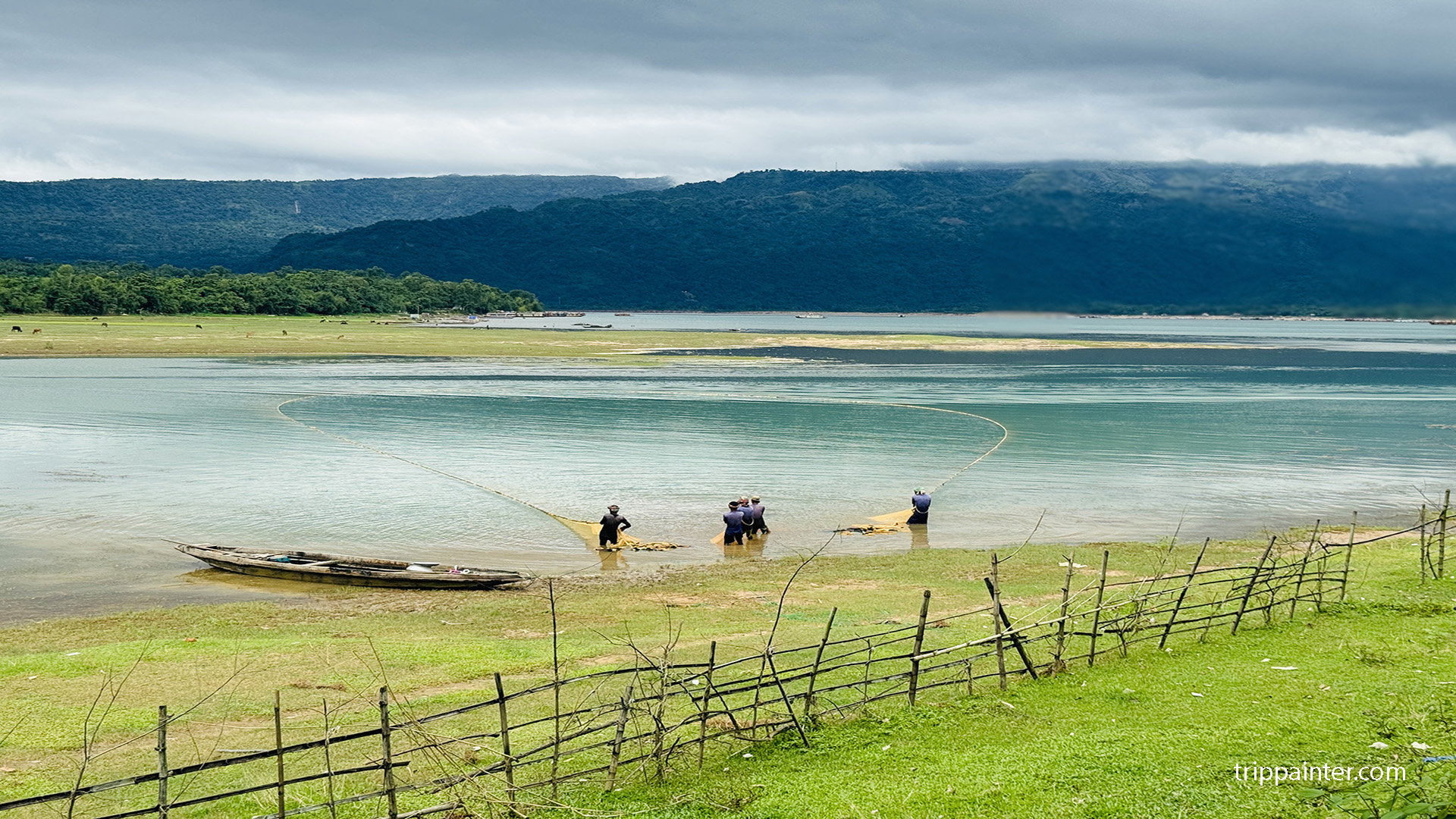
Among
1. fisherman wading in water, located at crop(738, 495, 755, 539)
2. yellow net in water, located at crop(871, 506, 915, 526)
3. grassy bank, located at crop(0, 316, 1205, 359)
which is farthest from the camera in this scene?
grassy bank, located at crop(0, 316, 1205, 359)

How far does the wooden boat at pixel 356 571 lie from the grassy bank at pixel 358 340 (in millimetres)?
93985

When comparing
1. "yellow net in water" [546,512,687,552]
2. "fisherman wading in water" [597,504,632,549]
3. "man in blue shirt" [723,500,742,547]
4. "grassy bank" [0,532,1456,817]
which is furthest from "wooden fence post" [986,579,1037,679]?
"yellow net in water" [546,512,687,552]

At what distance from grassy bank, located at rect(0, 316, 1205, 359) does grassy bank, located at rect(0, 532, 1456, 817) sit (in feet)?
325

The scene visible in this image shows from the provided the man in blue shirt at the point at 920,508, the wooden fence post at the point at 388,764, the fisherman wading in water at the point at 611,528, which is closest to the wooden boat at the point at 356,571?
the fisherman wading in water at the point at 611,528

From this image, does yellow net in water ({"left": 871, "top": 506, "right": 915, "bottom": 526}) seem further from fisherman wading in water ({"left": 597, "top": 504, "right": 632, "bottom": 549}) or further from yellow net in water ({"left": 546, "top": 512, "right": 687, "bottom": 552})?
fisherman wading in water ({"left": 597, "top": 504, "right": 632, "bottom": 549})

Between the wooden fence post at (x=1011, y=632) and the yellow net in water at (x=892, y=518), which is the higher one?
the wooden fence post at (x=1011, y=632)

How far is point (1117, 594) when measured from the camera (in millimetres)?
23828

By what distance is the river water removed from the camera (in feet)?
115

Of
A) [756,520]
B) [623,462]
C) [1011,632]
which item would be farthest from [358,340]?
[1011,632]

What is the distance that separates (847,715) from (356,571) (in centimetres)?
1635

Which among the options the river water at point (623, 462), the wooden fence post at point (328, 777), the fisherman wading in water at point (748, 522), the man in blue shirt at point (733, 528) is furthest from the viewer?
the river water at point (623, 462)

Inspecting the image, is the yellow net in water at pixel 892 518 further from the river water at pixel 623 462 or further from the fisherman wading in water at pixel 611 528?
the fisherman wading in water at pixel 611 528

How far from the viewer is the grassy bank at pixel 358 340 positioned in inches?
4714

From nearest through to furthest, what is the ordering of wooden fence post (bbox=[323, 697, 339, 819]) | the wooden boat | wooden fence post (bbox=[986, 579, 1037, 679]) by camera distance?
1. wooden fence post (bbox=[323, 697, 339, 819])
2. wooden fence post (bbox=[986, 579, 1037, 679])
3. the wooden boat
